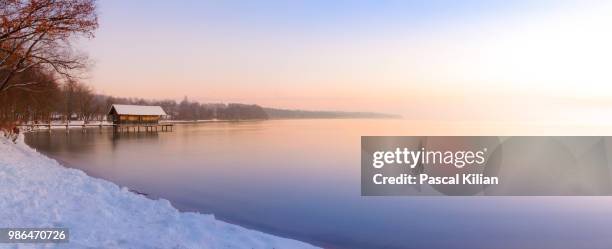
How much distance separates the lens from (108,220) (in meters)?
7.16

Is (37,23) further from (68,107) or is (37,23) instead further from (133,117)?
(68,107)

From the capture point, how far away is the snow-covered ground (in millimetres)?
6160

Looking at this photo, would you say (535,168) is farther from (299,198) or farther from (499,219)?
(299,198)

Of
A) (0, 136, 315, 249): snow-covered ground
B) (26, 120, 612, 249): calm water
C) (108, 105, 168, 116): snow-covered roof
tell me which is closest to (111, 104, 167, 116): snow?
(108, 105, 168, 116): snow-covered roof

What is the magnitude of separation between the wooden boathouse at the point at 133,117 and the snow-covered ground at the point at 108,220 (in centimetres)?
6569

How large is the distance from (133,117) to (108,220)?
73446 millimetres

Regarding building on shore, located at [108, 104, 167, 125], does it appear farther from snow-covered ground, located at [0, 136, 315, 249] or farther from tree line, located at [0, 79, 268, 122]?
snow-covered ground, located at [0, 136, 315, 249]

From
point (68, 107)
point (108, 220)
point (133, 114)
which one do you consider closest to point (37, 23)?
point (108, 220)

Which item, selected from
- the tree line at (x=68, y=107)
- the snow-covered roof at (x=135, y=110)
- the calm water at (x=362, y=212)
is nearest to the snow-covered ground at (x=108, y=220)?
the calm water at (x=362, y=212)

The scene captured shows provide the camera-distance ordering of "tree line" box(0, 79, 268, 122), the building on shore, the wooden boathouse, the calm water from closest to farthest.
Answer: the calm water < "tree line" box(0, 79, 268, 122) < the wooden boathouse < the building on shore

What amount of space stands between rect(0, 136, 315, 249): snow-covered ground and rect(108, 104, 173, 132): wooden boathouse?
65689 millimetres

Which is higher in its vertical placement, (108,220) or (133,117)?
(133,117)

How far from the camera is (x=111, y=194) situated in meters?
9.65

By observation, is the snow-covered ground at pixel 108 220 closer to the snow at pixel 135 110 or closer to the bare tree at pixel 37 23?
the bare tree at pixel 37 23
